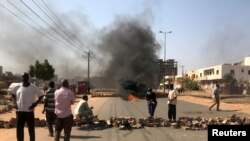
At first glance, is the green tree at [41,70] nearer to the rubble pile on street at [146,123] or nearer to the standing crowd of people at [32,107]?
the rubble pile on street at [146,123]

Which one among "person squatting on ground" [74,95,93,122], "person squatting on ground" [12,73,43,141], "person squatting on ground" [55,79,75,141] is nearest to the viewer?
"person squatting on ground" [12,73,43,141]

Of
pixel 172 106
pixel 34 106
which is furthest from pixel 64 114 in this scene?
pixel 172 106

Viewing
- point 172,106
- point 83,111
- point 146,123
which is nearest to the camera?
point 83,111

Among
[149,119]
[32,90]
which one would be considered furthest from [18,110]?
[149,119]

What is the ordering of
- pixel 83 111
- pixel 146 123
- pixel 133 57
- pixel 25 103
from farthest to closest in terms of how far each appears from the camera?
pixel 133 57, pixel 146 123, pixel 83 111, pixel 25 103

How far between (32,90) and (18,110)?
548 millimetres

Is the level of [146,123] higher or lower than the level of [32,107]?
Answer: lower

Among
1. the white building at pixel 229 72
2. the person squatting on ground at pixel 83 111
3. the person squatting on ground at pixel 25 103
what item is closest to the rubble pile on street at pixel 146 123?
the person squatting on ground at pixel 83 111

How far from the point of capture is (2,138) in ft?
43.7

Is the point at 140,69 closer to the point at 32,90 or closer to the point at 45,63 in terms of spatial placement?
the point at 45,63

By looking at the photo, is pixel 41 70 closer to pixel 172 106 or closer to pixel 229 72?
pixel 229 72

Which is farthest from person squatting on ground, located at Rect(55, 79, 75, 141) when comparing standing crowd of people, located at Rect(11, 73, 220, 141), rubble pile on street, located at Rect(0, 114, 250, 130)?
rubble pile on street, located at Rect(0, 114, 250, 130)

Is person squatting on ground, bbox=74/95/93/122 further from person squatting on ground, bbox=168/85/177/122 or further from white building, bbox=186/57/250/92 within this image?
white building, bbox=186/57/250/92

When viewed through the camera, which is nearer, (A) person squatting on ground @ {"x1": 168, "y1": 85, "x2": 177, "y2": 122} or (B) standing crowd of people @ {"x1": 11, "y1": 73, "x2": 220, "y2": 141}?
(B) standing crowd of people @ {"x1": 11, "y1": 73, "x2": 220, "y2": 141}
